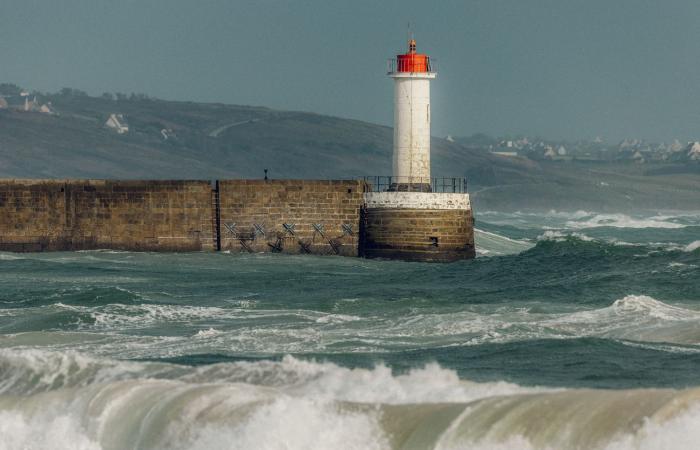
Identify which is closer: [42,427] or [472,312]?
[42,427]

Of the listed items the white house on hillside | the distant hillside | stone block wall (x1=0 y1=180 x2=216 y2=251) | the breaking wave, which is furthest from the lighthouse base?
the white house on hillside

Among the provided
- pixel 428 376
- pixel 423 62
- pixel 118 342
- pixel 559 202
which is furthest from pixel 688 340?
pixel 559 202

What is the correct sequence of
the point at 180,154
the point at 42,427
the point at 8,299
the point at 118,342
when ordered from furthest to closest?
1. the point at 180,154
2. the point at 8,299
3. the point at 118,342
4. the point at 42,427

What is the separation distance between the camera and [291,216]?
3281 cm

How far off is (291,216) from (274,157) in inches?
4701

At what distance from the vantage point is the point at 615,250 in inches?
1174

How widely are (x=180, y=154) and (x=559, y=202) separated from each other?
45.9 m

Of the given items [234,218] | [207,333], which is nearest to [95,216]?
[234,218]

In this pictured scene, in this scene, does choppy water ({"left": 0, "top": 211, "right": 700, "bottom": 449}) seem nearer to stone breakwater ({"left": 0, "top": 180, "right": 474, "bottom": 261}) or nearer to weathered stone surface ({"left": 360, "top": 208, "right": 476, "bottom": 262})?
weathered stone surface ({"left": 360, "top": 208, "right": 476, "bottom": 262})

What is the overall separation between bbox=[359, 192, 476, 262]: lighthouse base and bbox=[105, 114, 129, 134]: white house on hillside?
131818mm

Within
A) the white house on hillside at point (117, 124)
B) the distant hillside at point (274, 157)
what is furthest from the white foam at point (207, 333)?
the white house on hillside at point (117, 124)

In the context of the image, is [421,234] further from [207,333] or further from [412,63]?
[207,333]

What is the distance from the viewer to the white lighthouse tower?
32234mm

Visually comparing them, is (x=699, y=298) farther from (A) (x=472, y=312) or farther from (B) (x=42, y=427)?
(B) (x=42, y=427)
